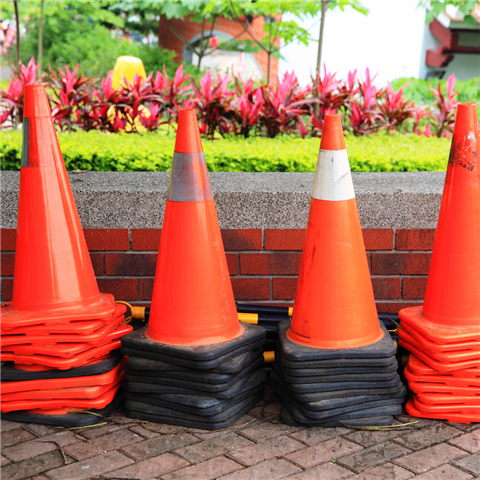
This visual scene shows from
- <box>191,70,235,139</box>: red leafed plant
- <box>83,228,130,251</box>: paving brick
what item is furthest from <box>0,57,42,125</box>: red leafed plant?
<box>83,228,130,251</box>: paving brick

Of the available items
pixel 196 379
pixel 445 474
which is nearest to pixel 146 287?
pixel 196 379

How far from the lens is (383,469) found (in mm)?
2375

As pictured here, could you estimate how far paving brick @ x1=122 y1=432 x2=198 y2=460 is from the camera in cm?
249

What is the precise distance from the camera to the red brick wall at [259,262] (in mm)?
3248

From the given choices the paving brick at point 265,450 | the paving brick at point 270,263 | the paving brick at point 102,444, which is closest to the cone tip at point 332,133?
the paving brick at point 270,263

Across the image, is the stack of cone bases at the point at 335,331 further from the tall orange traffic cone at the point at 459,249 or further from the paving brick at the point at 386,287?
the paving brick at the point at 386,287

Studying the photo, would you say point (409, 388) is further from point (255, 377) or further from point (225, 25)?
point (225, 25)

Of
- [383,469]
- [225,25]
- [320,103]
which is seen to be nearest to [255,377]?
[383,469]

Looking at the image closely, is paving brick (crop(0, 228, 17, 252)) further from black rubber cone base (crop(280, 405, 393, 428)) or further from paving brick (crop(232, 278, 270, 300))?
black rubber cone base (crop(280, 405, 393, 428))

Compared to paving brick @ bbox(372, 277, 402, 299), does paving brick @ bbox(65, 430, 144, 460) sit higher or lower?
lower

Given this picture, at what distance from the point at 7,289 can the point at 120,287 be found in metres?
0.67

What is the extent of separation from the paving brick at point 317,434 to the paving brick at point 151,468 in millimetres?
560

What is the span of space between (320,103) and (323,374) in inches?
117

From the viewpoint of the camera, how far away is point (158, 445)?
8.41 feet
